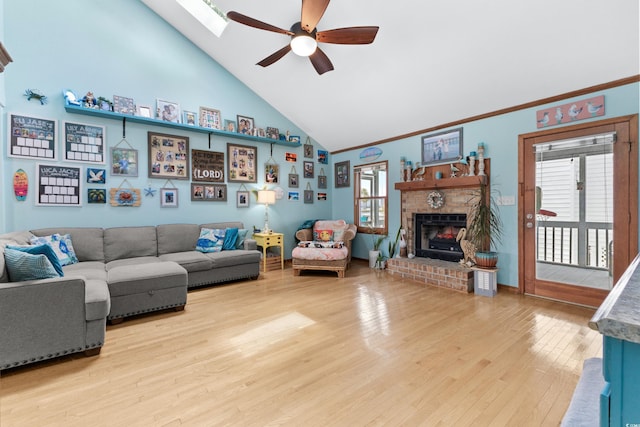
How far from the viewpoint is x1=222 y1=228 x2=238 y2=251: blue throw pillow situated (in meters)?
4.38

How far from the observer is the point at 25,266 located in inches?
79.0

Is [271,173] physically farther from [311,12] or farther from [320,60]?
[311,12]

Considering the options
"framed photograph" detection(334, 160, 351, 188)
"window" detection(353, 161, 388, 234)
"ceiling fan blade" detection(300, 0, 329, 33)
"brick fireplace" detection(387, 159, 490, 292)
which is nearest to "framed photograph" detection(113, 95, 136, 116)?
"ceiling fan blade" detection(300, 0, 329, 33)

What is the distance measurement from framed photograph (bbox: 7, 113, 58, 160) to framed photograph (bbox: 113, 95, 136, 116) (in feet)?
2.32

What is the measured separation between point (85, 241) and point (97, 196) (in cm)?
69

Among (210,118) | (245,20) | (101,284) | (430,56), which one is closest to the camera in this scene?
(101,284)

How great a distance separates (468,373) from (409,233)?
124 inches

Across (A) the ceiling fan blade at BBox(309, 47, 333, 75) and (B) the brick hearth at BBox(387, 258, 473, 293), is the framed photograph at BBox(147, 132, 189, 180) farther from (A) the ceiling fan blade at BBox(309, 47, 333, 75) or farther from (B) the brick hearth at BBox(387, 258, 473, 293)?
(B) the brick hearth at BBox(387, 258, 473, 293)

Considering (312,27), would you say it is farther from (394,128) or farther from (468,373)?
(468,373)

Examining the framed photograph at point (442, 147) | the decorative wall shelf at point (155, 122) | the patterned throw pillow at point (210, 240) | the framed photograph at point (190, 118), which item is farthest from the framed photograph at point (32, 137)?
the framed photograph at point (442, 147)

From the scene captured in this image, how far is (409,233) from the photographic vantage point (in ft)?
16.1

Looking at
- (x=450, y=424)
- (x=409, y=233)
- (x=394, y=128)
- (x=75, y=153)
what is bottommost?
(x=450, y=424)

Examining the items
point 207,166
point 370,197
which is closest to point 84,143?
point 207,166

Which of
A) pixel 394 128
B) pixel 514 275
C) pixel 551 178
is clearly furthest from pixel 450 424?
pixel 394 128
